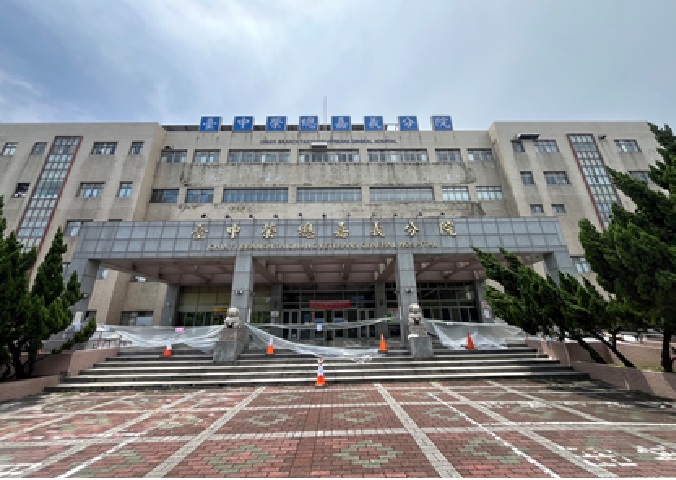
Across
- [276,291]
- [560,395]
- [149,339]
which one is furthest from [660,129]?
[276,291]

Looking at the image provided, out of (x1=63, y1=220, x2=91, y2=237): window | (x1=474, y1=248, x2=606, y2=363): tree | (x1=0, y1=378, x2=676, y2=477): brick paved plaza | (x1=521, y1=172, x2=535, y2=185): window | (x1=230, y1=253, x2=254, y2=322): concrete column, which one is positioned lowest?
(x1=0, y1=378, x2=676, y2=477): brick paved plaza

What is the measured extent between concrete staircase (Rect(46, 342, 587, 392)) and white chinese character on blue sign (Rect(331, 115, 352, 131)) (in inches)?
950

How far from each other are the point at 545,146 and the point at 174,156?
3626 centimetres

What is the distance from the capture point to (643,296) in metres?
7.56

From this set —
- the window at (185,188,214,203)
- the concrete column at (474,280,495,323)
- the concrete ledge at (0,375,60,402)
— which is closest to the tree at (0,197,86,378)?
the concrete ledge at (0,375,60,402)

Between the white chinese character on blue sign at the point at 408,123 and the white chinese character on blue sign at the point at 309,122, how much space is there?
8777 mm

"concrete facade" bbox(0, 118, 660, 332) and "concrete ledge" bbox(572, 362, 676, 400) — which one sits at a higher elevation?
"concrete facade" bbox(0, 118, 660, 332)

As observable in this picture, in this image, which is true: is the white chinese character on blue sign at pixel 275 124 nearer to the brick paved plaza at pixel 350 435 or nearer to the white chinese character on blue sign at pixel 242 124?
the white chinese character on blue sign at pixel 242 124

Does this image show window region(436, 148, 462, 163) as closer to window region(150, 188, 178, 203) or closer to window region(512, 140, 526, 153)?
window region(512, 140, 526, 153)

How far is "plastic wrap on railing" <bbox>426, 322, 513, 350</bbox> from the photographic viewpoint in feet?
46.0

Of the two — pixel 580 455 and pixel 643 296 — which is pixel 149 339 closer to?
pixel 580 455

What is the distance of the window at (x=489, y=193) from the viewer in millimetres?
28078

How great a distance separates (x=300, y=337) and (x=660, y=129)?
2108cm

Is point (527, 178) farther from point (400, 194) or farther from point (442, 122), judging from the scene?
point (400, 194)
